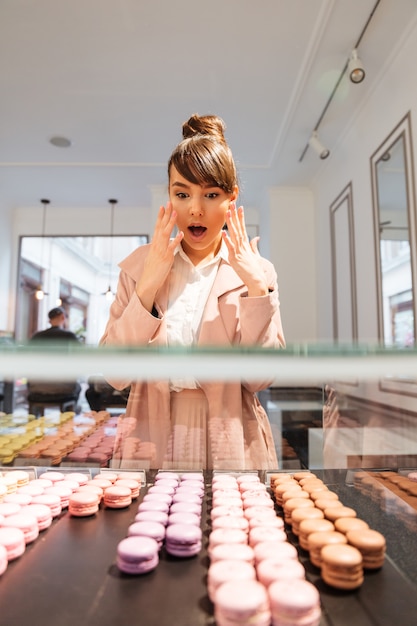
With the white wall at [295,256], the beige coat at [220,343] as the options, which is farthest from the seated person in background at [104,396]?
the white wall at [295,256]

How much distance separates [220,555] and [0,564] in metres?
0.29

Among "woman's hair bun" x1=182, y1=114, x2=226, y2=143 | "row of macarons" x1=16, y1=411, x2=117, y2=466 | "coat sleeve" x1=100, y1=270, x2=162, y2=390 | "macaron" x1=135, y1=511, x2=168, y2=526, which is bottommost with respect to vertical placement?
"macaron" x1=135, y1=511, x2=168, y2=526

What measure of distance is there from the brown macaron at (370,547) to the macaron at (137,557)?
282 millimetres

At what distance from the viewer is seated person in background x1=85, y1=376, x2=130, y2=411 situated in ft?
Answer: 2.88

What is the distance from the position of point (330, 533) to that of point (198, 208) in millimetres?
738

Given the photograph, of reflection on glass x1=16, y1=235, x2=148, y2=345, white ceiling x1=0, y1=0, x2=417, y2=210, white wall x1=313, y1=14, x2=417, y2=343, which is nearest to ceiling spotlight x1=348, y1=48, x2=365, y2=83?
white ceiling x1=0, y1=0, x2=417, y2=210

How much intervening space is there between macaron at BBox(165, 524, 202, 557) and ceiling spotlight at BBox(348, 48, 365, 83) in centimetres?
298

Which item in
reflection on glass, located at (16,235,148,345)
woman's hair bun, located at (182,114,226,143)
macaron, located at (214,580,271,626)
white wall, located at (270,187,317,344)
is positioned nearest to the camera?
macaron, located at (214,580,271,626)

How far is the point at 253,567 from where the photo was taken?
59 centimetres

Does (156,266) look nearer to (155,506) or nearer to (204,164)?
(204,164)

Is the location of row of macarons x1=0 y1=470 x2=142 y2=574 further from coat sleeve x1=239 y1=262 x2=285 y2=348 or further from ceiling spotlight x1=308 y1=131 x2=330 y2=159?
ceiling spotlight x1=308 y1=131 x2=330 y2=159

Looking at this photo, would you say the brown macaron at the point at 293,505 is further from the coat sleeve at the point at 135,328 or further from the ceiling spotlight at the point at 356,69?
the ceiling spotlight at the point at 356,69

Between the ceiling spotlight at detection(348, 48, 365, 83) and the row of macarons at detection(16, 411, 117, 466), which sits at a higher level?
the ceiling spotlight at detection(348, 48, 365, 83)

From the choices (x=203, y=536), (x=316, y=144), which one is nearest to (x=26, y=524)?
(x=203, y=536)
